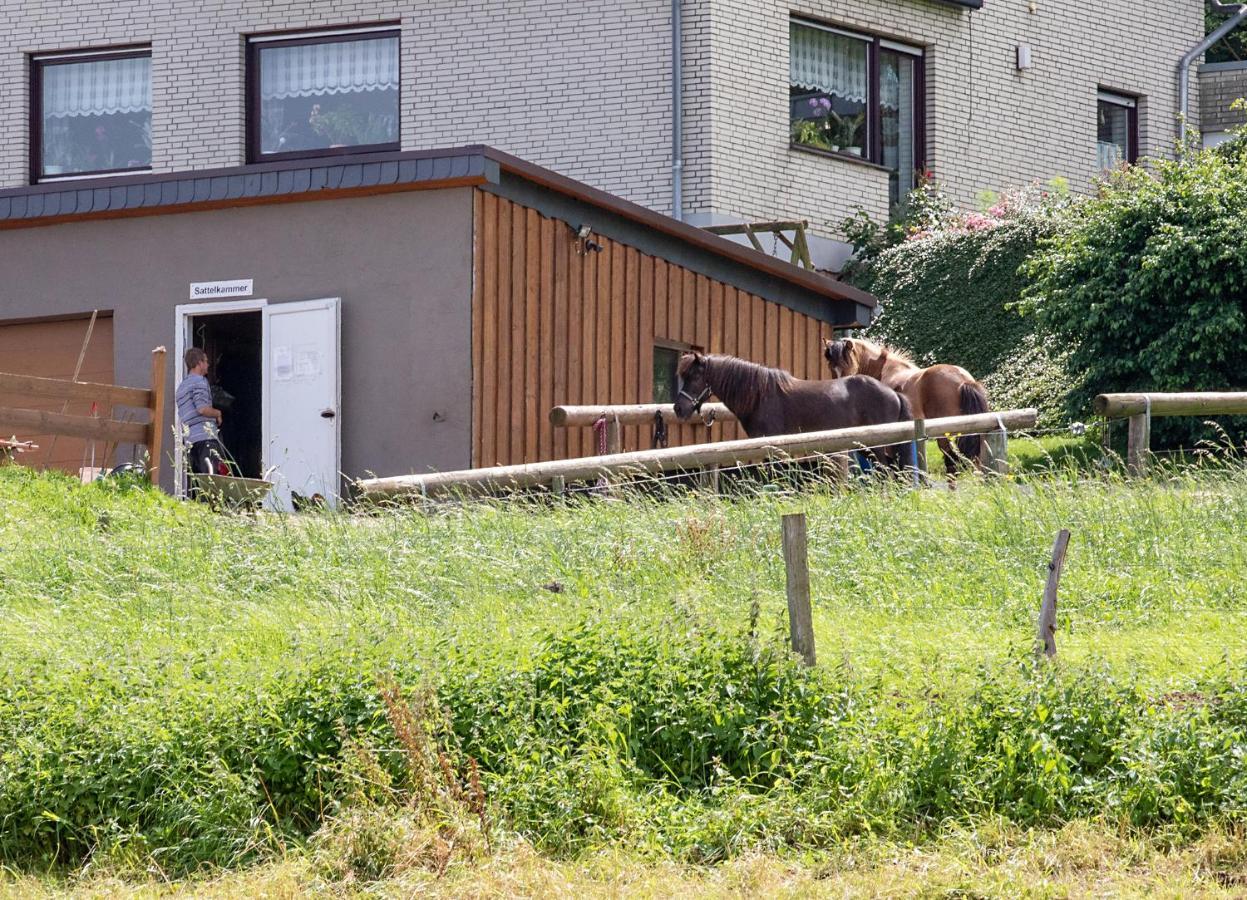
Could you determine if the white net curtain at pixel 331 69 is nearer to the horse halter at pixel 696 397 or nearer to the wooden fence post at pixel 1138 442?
the horse halter at pixel 696 397

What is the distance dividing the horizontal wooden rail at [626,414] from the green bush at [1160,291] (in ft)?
13.7

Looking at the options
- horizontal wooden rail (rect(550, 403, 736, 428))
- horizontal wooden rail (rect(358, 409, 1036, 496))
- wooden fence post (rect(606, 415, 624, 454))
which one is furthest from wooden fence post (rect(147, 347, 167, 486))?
wooden fence post (rect(606, 415, 624, 454))

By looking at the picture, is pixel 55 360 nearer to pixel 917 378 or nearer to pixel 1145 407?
pixel 917 378

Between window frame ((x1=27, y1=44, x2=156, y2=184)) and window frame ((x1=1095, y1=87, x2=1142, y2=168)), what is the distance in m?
14.7

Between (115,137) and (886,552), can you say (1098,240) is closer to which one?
(886,552)

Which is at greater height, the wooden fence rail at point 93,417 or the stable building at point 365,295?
the stable building at point 365,295

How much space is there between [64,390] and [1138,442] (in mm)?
8374

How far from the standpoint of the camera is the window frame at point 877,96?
25.6 meters

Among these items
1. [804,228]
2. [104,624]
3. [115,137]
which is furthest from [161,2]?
[104,624]

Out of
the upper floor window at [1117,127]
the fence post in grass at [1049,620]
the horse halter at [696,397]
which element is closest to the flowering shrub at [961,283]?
the upper floor window at [1117,127]

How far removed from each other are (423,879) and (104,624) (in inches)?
145

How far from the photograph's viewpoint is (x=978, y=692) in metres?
7.55

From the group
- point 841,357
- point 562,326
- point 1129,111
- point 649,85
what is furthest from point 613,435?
point 1129,111

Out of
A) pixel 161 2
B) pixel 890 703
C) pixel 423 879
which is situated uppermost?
pixel 161 2
